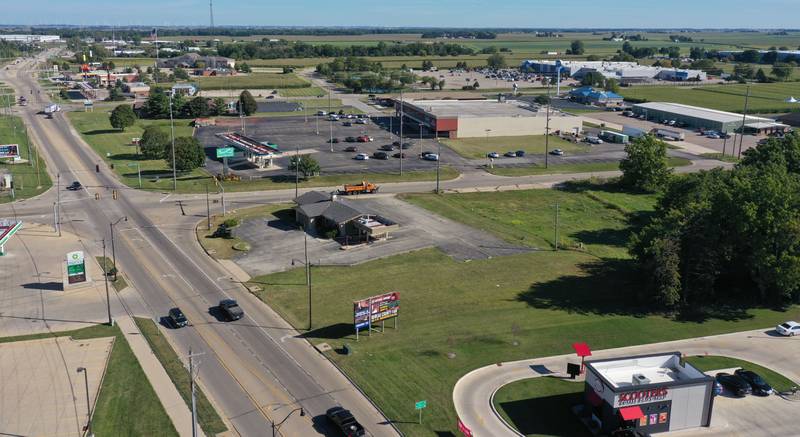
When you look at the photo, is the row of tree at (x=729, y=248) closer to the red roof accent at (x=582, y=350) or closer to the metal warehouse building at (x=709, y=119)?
the red roof accent at (x=582, y=350)

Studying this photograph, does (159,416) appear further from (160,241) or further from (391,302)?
(160,241)

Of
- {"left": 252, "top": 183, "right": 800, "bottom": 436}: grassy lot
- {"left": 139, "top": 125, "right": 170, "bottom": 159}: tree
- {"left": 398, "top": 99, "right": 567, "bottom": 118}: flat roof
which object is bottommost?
{"left": 252, "top": 183, "right": 800, "bottom": 436}: grassy lot

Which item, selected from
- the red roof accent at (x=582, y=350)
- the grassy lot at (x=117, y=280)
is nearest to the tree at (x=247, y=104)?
the grassy lot at (x=117, y=280)

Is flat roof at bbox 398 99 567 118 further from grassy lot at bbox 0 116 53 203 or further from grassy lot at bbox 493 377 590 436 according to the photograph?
grassy lot at bbox 493 377 590 436

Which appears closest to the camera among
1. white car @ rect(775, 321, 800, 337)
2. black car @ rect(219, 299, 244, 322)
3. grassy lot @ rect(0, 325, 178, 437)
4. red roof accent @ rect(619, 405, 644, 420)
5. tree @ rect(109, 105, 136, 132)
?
red roof accent @ rect(619, 405, 644, 420)

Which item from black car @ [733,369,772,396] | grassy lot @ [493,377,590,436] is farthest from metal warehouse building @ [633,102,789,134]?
grassy lot @ [493,377,590,436]

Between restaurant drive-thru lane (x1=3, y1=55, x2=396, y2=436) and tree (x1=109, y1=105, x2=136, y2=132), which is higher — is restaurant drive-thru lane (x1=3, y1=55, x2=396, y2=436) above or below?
below

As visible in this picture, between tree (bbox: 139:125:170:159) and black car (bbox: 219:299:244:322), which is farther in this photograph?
tree (bbox: 139:125:170:159)
